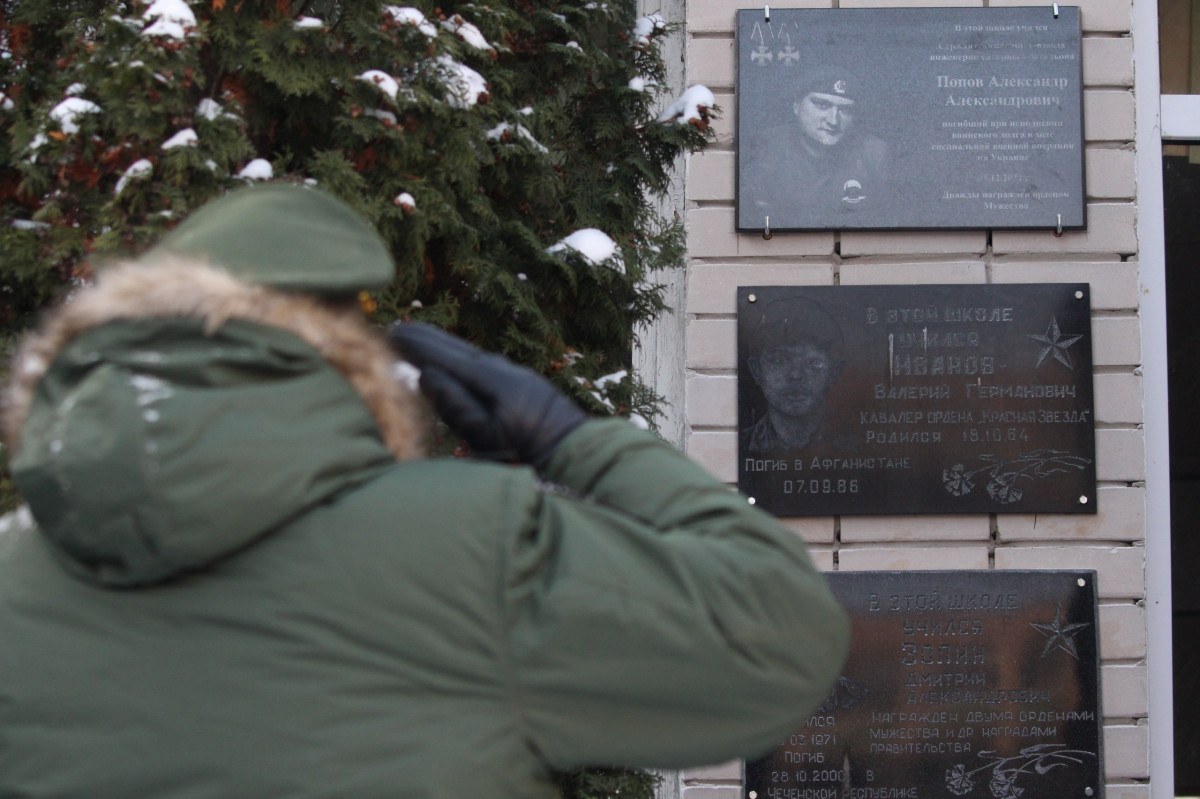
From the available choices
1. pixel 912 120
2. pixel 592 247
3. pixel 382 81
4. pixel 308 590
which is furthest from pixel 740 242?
pixel 308 590

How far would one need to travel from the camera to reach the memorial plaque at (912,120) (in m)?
4.07

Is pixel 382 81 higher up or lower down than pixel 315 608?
higher up

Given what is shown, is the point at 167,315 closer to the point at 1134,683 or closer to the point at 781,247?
the point at 781,247

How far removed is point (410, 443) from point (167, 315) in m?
0.32

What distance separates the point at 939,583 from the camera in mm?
3941

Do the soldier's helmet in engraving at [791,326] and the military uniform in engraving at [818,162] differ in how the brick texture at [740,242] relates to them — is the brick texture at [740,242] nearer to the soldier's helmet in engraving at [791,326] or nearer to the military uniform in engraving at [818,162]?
the military uniform in engraving at [818,162]

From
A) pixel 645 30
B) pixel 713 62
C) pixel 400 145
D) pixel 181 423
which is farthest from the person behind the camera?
pixel 713 62

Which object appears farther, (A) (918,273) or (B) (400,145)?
(A) (918,273)

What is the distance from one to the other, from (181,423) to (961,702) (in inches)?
143

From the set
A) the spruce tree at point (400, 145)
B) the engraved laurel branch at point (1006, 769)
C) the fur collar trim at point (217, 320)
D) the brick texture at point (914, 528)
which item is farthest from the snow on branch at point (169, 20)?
the engraved laurel branch at point (1006, 769)

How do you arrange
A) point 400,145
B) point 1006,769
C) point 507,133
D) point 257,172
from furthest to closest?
point 1006,769 < point 507,133 < point 400,145 < point 257,172

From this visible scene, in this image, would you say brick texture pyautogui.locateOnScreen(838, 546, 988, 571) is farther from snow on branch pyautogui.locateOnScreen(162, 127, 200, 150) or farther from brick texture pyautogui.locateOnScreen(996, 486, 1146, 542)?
snow on branch pyautogui.locateOnScreen(162, 127, 200, 150)

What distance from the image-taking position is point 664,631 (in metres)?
0.99

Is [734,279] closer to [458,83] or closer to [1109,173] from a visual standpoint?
[1109,173]
